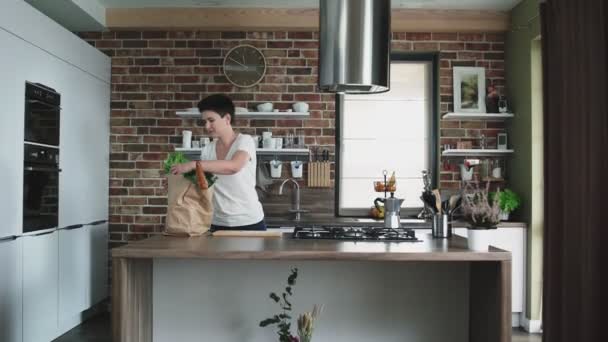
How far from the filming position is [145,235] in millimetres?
4746

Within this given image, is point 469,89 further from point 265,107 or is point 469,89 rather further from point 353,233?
point 353,233

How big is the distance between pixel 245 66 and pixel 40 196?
2076 mm

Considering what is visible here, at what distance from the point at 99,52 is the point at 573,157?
375cm

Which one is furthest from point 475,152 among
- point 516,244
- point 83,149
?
point 83,149

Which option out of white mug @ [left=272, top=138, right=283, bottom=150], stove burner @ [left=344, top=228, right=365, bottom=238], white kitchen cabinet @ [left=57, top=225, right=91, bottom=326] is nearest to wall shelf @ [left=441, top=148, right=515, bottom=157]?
white mug @ [left=272, top=138, right=283, bottom=150]

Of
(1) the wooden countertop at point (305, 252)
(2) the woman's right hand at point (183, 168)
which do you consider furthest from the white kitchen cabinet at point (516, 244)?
(2) the woman's right hand at point (183, 168)

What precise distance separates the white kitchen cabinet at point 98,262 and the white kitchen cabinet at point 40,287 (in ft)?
1.99

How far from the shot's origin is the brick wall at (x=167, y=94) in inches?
187

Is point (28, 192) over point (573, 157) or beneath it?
beneath

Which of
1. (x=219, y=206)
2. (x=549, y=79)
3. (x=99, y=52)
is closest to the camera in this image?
(x=219, y=206)

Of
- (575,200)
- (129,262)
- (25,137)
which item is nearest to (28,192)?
(25,137)

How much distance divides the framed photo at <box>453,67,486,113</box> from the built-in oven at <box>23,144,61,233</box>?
11.0 ft

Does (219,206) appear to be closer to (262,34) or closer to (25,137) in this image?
(25,137)

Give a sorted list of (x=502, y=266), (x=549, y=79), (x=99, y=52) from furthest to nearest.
A: (x=99, y=52) < (x=549, y=79) < (x=502, y=266)
